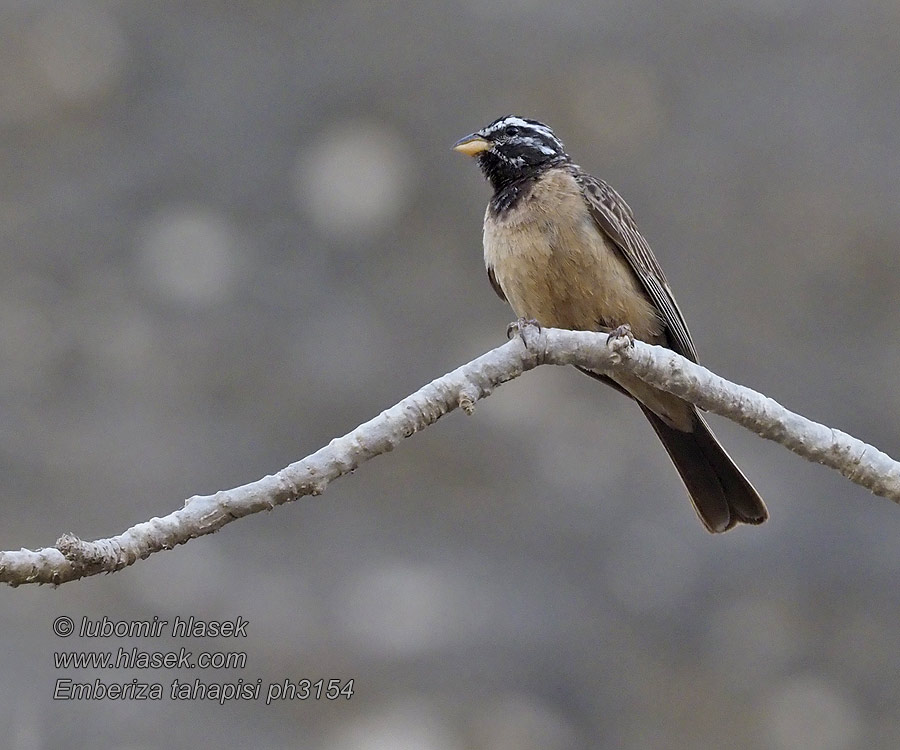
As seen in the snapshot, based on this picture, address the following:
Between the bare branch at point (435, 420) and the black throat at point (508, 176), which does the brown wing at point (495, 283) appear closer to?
the black throat at point (508, 176)

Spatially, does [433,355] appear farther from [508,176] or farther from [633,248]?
[633,248]

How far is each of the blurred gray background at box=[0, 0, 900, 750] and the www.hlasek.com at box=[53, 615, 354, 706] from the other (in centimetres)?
72

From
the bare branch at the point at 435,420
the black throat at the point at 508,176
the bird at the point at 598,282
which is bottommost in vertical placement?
the bare branch at the point at 435,420

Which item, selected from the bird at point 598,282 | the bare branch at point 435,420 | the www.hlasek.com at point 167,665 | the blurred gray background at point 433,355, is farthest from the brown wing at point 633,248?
the blurred gray background at point 433,355

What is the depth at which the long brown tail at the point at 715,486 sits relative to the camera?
6.38 metres

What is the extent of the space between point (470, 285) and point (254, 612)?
15.3 ft

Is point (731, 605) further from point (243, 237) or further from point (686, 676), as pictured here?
point (243, 237)

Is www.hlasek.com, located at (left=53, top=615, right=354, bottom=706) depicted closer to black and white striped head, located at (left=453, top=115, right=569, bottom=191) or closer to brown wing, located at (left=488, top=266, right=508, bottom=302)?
brown wing, located at (left=488, top=266, right=508, bottom=302)

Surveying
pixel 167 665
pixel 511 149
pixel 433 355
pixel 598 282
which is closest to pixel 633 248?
pixel 598 282

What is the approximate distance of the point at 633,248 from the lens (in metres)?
6.68

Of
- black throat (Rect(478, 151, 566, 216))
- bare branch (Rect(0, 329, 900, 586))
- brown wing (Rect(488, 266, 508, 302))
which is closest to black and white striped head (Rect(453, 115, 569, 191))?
black throat (Rect(478, 151, 566, 216))

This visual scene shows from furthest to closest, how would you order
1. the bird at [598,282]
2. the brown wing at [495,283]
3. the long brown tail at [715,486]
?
the brown wing at [495,283]
the long brown tail at [715,486]
the bird at [598,282]

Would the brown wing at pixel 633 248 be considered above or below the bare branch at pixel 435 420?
above

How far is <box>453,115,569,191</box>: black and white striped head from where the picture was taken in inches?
275
